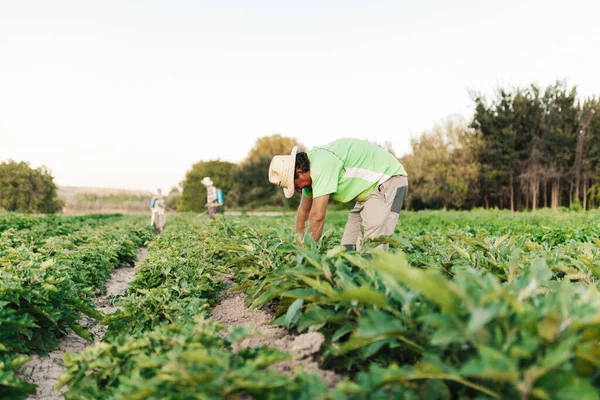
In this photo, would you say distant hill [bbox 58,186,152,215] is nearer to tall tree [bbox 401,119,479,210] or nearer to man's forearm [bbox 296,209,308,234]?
tall tree [bbox 401,119,479,210]

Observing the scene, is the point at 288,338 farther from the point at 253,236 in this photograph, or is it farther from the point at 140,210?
the point at 140,210

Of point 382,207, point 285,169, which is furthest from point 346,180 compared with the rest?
point 285,169

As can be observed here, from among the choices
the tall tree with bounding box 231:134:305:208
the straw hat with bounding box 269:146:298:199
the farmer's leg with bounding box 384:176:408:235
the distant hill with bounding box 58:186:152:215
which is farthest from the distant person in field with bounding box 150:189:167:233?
the distant hill with bounding box 58:186:152:215

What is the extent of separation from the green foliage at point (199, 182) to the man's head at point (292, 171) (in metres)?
50.6

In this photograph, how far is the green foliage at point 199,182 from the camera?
57469mm

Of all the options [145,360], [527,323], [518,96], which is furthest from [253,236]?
[518,96]

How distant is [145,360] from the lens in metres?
1.87

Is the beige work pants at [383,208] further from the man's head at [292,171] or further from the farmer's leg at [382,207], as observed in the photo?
the man's head at [292,171]

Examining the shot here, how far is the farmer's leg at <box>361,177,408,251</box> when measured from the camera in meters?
4.43

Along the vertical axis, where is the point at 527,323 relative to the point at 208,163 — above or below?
below

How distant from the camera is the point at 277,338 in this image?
2773mm

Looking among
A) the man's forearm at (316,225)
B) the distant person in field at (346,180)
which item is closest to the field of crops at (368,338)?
the man's forearm at (316,225)

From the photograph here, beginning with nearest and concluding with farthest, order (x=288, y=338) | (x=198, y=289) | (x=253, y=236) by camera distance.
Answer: (x=288, y=338), (x=198, y=289), (x=253, y=236)

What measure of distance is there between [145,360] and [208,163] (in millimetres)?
63751
